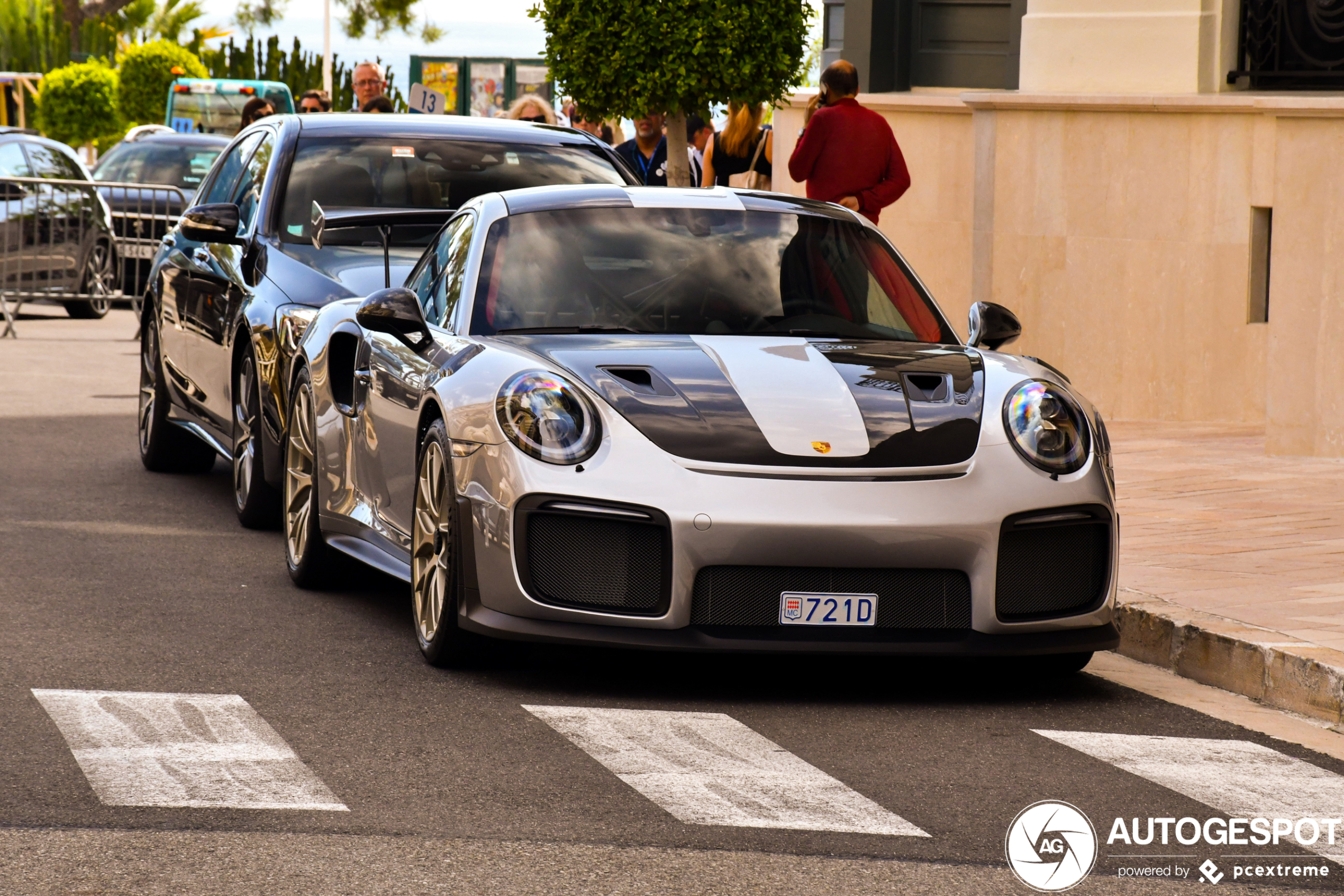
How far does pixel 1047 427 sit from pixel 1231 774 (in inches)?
52.1

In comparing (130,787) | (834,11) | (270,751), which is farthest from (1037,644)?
(834,11)

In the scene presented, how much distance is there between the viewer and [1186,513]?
31.8 feet

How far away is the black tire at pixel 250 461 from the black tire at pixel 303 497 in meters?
0.86

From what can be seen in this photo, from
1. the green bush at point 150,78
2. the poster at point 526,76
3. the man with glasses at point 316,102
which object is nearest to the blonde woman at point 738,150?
the man with glasses at point 316,102

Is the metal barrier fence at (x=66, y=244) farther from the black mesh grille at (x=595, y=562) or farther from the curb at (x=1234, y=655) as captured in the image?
the black mesh grille at (x=595, y=562)

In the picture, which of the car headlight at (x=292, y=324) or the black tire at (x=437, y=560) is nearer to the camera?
the black tire at (x=437, y=560)

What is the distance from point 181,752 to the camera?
5.66 m

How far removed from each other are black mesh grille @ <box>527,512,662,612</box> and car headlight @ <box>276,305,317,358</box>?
9.75 ft

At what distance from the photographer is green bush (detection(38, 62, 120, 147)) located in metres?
56.0

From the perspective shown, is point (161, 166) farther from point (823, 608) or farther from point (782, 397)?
point (823, 608)

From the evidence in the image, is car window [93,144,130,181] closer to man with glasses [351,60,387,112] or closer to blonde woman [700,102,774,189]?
man with glasses [351,60,387,112]

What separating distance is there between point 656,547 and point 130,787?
1.64 m

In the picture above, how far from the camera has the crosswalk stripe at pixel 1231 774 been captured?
17.5 ft

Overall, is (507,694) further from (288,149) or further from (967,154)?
(967,154)
